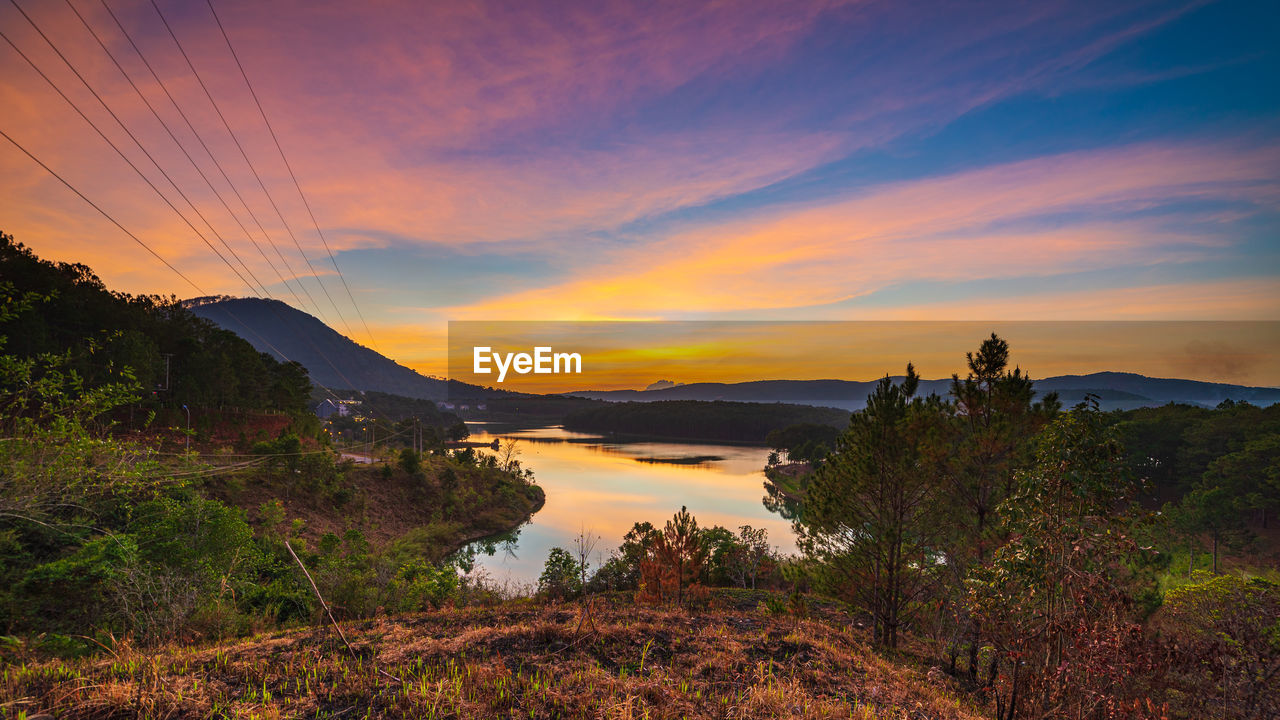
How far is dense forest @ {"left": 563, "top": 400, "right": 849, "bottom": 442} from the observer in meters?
160

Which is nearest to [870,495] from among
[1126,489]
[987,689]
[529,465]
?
[987,689]

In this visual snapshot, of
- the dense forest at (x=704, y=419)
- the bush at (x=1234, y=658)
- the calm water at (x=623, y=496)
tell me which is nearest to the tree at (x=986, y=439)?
the bush at (x=1234, y=658)

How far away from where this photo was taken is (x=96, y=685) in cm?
394

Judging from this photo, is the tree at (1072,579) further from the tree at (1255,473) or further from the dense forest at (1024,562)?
the tree at (1255,473)

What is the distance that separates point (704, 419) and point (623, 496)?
356 feet

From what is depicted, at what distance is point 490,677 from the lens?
495 cm

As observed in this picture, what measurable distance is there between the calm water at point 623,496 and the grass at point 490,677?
75.2ft

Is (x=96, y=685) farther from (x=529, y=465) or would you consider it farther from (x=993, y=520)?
(x=529, y=465)

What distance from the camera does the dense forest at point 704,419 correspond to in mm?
159500

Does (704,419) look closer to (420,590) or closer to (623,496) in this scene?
(623,496)

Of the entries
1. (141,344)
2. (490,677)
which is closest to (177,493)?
(141,344)

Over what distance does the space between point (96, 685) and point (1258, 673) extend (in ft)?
54.8

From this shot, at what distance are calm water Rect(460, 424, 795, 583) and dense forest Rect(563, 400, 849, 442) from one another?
1424 inches

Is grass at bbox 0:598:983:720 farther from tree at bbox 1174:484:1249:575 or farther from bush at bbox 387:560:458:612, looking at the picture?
tree at bbox 1174:484:1249:575
